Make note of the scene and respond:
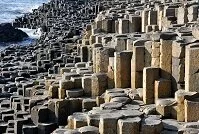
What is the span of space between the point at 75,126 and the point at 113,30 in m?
7.97

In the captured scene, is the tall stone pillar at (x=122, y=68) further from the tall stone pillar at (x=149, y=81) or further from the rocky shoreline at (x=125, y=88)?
the tall stone pillar at (x=149, y=81)

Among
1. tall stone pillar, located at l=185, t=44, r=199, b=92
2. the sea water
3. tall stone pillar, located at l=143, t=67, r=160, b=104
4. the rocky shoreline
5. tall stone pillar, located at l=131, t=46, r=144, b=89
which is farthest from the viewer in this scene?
the sea water

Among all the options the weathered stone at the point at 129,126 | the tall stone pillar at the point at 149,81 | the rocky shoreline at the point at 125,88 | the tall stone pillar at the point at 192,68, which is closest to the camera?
the weathered stone at the point at 129,126

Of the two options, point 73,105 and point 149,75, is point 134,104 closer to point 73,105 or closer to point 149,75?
point 149,75

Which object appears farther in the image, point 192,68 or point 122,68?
Answer: point 122,68

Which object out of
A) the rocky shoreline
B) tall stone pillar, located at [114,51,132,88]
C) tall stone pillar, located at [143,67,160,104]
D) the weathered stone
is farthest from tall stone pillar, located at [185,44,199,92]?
tall stone pillar, located at [114,51,132,88]

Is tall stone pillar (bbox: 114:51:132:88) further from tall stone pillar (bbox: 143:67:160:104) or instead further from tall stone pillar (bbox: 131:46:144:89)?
tall stone pillar (bbox: 143:67:160:104)

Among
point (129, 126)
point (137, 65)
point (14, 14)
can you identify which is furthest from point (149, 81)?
point (14, 14)

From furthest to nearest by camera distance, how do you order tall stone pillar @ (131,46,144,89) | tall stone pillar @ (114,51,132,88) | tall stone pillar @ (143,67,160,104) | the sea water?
the sea water → tall stone pillar @ (114,51,132,88) → tall stone pillar @ (131,46,144,89) → tall stone pillar @ (143,67,160,104)

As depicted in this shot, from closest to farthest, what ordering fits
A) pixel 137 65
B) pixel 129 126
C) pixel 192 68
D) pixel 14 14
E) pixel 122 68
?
pixel 129 126 < pixel 192 68 < pixel 137 65 < pixel 122 68 < pixel 14 14

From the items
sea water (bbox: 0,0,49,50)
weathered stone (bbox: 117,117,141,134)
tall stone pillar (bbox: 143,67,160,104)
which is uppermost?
sea water (bbox: 0,0,49,50)

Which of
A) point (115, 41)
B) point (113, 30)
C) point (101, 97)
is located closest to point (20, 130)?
point (101, 97)

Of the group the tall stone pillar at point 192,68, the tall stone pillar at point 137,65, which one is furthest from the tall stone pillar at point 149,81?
the tall stone pillar at point 192,68

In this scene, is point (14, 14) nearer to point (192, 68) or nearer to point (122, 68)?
point (122, 68)
